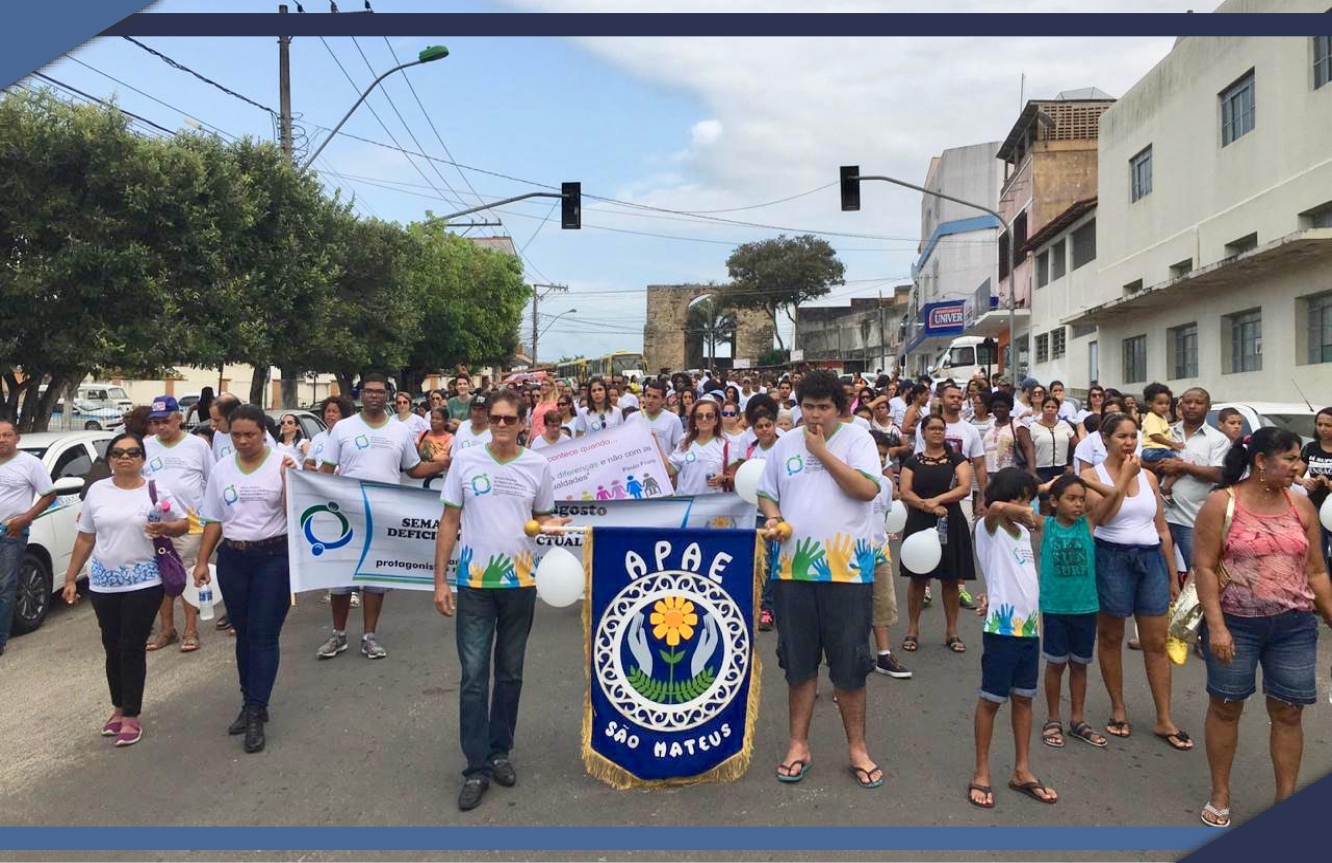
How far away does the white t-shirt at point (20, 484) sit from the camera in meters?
6.18

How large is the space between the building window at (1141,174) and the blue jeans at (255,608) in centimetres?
2106

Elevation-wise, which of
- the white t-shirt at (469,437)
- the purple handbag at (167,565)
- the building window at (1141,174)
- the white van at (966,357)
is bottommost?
the purple handbag at (167,565)

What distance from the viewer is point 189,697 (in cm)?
574

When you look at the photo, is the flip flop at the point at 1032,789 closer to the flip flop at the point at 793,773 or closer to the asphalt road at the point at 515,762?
the asphalt road at the point at 515,762

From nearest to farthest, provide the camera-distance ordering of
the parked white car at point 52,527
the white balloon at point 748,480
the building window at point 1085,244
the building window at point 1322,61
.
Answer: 1. the white balloon at point 748,480
2. the parked white car at point 52,527
3. the building window at point 1322,61
4. the building window at point 1085,244

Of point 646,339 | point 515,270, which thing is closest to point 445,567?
point 515,270

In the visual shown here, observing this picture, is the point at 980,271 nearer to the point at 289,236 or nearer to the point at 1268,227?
the point at 1268,227

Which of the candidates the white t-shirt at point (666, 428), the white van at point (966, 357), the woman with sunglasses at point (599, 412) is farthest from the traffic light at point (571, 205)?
the white van at point (966, 357)

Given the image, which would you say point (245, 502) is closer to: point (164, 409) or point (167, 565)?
point (167, 565)

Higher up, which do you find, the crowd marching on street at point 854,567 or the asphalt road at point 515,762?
the crowd marching on street at point 854,567

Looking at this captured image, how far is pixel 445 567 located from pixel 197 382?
163 ft

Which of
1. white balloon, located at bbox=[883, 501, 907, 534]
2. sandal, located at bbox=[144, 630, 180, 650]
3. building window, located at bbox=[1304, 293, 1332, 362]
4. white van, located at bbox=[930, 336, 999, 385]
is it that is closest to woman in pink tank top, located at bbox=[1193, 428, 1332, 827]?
white balloon, located at bbox=[883, 501, 907, 534]

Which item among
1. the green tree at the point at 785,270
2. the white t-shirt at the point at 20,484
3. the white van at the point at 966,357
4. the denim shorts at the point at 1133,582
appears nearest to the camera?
the denim shorts at the point at 1133,582

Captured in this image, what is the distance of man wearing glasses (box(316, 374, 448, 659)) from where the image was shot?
6527mm
